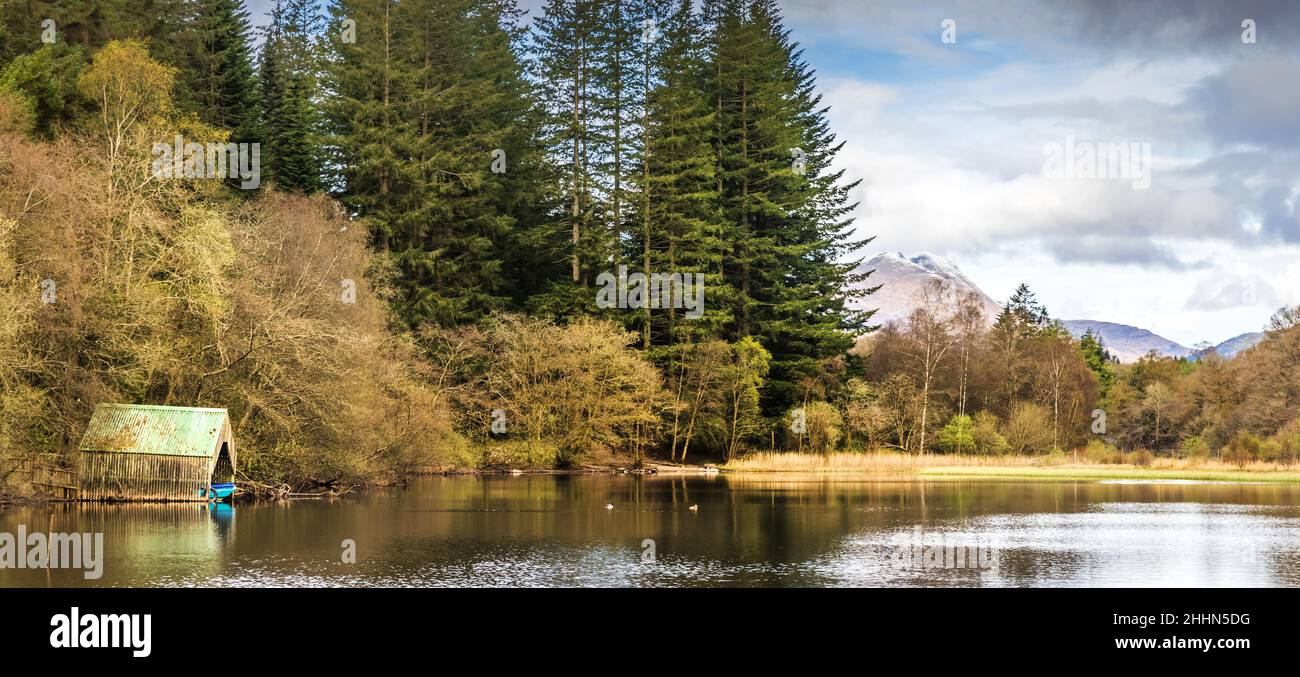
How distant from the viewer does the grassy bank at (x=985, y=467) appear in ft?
209

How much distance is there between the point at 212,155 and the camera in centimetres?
5397

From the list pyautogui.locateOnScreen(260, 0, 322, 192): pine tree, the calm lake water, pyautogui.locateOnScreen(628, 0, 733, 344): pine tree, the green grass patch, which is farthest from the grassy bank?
pyautogui.locateOnScreen(260, 0, 322, 192): pine tree

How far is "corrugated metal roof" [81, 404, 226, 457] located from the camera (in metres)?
39.5

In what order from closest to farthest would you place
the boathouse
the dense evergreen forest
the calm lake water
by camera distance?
the calm lake water, the boathouse, the dense evergreen forest

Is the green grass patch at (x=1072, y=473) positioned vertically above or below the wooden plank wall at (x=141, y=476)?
below

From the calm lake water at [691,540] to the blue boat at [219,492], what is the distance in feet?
4.07

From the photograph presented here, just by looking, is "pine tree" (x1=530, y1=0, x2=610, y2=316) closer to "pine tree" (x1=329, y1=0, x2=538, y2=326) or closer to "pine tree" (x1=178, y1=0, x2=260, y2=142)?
"pine tree" (x1=329, y1=0, x2=538, y2=326)

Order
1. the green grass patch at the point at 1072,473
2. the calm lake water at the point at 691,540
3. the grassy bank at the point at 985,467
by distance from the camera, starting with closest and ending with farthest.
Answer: the calm lake water at the point at 691,540 → the green grass patch at the point at 1072,473 → the grassy bank at the point at 985,467

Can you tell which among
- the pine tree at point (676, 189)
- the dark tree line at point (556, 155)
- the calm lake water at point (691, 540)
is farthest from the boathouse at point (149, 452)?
the pine tree at point (676, 189)

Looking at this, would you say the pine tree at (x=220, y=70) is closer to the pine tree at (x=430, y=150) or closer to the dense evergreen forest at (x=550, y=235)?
the dense evergreen forest at (x=550, y=235)

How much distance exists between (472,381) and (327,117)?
19.3m

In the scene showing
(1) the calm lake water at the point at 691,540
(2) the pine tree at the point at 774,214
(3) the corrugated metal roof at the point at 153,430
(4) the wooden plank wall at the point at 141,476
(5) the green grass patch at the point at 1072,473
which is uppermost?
(2) the pine tree at the point at 774,214
